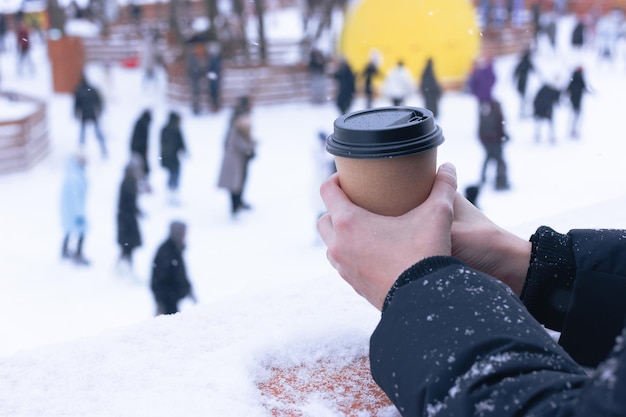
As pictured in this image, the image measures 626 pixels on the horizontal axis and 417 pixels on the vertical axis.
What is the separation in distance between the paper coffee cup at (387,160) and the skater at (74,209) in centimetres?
729

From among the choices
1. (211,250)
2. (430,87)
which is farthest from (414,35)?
(211,250)

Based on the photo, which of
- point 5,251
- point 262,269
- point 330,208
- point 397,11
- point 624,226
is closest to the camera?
point 330,208

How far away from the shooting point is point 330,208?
119 centimetres

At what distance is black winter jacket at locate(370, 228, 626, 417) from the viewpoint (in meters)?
0.76

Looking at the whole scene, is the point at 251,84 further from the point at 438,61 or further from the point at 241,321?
the point at 241,321

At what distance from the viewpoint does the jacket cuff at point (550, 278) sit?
1.26 m

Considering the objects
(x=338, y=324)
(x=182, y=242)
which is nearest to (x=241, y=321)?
(x=338, y=324)

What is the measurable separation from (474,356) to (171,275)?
5.34 metres

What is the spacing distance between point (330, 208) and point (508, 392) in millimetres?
480

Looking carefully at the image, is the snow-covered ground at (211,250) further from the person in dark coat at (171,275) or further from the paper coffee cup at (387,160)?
the person in dark coat at (171,275)

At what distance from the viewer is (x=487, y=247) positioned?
1.32m

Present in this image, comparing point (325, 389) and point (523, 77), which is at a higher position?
point (325, 389)

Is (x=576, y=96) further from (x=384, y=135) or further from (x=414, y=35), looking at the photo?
(x=384, y=135)

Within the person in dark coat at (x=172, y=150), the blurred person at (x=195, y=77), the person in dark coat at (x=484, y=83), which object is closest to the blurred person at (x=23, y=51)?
the blurred person at (x=195, y=77)
